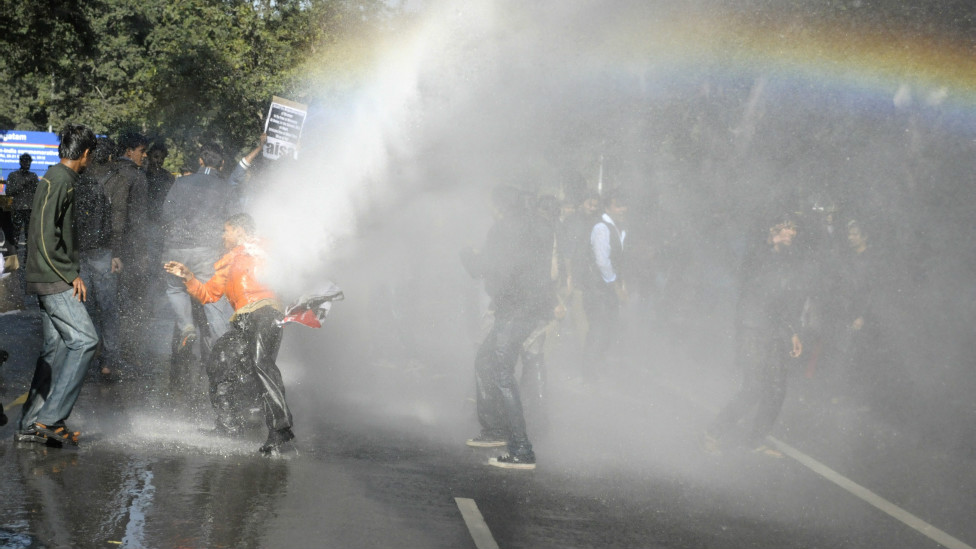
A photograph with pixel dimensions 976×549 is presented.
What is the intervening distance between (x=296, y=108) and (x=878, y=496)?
34.0 ft

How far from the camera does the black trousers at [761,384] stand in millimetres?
9172

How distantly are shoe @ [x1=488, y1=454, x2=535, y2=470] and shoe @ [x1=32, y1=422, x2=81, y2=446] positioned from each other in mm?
2618

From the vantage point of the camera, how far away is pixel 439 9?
43.0 ft

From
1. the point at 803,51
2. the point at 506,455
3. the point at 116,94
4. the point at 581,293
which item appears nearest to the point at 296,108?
the point at 581,293

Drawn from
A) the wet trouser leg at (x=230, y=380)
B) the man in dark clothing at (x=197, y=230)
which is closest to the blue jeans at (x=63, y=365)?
the wet trouser leg at (x=230, y=380)

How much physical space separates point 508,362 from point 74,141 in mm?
3149

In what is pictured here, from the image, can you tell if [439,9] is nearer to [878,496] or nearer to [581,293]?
[581,293]

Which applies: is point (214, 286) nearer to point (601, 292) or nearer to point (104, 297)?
point (104, 297)

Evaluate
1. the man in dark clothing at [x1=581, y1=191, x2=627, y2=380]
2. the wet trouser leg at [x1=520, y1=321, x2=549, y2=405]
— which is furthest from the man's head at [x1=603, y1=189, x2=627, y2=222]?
the wet trouser leg at [x1=520, y1=321, x2=549, y2=405]

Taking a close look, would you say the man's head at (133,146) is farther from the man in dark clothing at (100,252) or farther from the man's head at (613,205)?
the man's head at (613,205)

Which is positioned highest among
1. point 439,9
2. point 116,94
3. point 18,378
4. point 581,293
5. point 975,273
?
point 116,94

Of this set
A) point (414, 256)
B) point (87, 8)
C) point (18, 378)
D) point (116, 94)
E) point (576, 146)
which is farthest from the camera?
point (116, 94)

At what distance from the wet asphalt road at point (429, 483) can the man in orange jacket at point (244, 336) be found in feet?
0.75

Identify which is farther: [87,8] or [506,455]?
[87,8]
